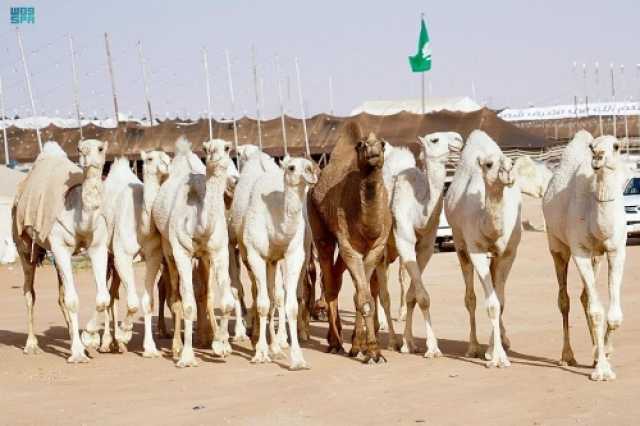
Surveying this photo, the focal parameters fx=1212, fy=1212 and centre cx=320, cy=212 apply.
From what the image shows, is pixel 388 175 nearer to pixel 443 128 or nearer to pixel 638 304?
pixel 638 304

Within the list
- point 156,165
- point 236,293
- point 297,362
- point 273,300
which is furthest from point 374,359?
point 156,165

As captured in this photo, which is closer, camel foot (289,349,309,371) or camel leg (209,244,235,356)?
camel foot (289,349,309,371)

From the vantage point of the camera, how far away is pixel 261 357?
12531mm

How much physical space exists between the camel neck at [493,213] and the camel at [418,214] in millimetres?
1160

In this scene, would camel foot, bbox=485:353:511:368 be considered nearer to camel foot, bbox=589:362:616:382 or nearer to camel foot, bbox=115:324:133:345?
camel foot, bbox=589:362:616:382

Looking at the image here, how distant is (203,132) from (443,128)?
34.2 ft

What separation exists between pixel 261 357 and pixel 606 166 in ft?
13.5

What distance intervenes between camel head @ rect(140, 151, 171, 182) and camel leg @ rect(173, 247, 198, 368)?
51.8 inches

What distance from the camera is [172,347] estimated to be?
13.7 metres

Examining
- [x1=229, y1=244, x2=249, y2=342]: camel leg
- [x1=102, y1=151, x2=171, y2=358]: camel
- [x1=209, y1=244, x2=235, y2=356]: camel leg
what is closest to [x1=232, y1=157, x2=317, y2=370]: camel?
[x1=209, y1=244, x2=235, y2=356]: camel leg

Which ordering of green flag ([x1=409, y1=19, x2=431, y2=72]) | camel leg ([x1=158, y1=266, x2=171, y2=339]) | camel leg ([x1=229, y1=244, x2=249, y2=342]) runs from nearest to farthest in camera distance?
camel leg ([x1=229, y1=244, x2=249, y2=342]), camel leg ([x1=158, y1=266, x2=171, y2=339]), green flag ([x1=409, y1=19, x2=431, y2=72])

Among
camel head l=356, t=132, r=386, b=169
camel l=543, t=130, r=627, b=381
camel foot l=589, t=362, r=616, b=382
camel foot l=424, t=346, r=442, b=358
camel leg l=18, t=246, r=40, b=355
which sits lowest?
camel foot l=424, t=346, r=442, b=358

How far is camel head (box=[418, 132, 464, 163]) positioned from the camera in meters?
13.2

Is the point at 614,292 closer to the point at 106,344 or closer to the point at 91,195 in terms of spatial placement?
the point at 91,195
